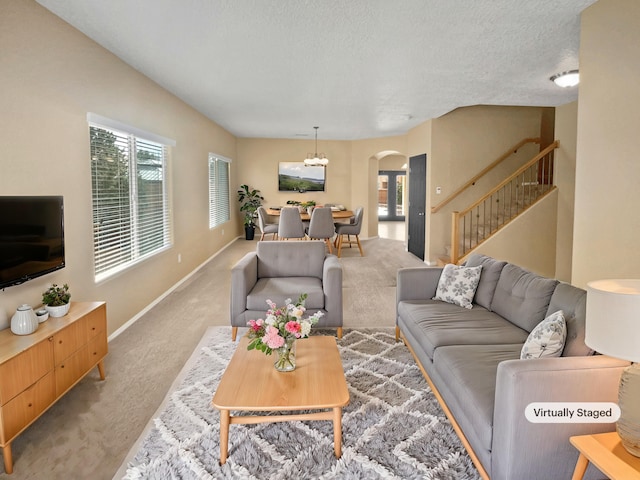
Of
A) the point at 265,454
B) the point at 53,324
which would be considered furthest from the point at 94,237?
the point at 265,454

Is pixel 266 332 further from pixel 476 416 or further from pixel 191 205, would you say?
pixel 191 205

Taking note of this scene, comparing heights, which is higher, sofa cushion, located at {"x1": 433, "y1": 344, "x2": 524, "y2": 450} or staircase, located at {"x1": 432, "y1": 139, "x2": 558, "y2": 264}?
staircase, located at {"x1": 432, "y1": 139, "x2": 558, "y2": 264}

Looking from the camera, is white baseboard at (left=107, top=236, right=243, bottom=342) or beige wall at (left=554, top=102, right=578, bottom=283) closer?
white baseboard at (left=107, top=236, right=243, bottom=342)

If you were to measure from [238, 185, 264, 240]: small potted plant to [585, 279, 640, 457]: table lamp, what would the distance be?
30.3 ft

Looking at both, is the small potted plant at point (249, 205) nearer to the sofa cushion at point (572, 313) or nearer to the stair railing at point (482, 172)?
the stair railing at point (482, 172)

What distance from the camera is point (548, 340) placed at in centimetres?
185

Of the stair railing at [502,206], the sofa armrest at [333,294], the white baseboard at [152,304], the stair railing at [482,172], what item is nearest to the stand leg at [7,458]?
the white baseboard at [152,304]

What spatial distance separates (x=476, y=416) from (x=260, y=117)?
6.50m

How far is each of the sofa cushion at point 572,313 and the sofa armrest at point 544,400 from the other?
5.8 inches

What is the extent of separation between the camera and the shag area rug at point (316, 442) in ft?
6.35

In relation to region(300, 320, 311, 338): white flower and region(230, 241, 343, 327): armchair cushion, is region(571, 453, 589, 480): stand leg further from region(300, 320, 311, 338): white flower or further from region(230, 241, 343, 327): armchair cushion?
region(230, 241, 343, 327): armchair cushion

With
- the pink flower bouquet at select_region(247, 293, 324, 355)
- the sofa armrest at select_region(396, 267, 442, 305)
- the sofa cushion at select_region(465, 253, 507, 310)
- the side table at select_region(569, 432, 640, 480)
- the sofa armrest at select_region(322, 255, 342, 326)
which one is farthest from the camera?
the sofa armrest at select_region(322, 255, 342, 326)

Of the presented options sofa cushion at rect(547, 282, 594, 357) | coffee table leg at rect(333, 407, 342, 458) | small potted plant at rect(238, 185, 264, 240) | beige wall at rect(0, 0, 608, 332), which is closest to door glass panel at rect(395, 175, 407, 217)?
small potted plant at rect(238, 185, 264, 240)

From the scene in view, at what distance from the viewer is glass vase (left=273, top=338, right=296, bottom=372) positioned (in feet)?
7.37
